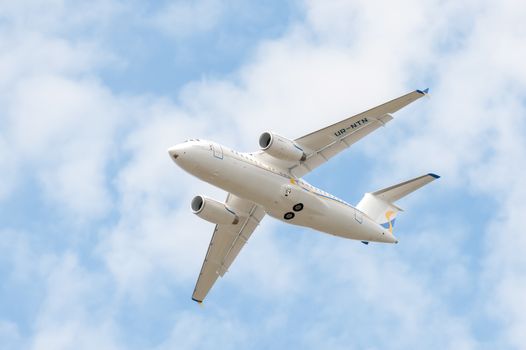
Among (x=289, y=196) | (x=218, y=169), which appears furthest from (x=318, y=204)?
(x=218, y=169)

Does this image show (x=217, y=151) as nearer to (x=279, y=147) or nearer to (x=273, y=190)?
(x=279, y=147)

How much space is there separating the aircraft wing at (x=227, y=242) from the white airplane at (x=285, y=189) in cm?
4

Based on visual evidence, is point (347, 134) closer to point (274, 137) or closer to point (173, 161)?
point (274, 137)

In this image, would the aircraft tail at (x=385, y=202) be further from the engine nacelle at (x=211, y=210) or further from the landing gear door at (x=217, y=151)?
the landing gear door at (x=217, y=151)

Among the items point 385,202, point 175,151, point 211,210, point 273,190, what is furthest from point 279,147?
point 385,202

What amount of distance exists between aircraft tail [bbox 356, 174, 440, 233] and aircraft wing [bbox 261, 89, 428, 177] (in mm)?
3933

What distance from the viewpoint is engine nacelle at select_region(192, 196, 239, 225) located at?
3950 centimetres

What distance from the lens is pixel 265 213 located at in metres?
40.9

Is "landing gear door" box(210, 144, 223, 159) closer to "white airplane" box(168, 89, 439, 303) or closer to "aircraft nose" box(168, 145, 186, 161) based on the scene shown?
"white airplane" box(168, 89, 439, 303)

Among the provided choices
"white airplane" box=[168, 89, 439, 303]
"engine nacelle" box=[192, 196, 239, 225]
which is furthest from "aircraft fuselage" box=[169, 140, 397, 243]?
"engine nacelle" box=[192, 196, 239, 225]

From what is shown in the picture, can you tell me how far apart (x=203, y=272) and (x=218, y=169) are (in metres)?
7.78

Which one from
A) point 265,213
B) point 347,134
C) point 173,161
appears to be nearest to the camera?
point 173,161

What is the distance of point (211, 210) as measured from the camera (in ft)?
130

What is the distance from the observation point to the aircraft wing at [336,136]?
37.6m
